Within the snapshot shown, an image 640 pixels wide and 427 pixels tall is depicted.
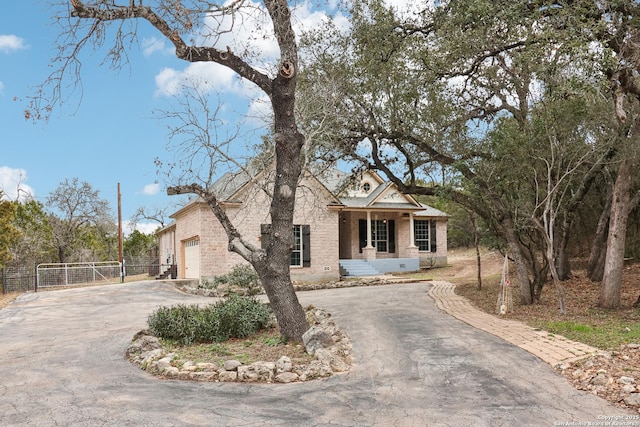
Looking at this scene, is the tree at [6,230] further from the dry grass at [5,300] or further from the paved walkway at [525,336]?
the paved walkway at [525,336]

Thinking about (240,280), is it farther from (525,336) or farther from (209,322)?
(525,336)

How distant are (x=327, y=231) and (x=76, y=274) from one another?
504 inches

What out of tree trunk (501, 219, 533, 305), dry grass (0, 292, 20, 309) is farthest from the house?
dry grass (0, 292, 20, 309)

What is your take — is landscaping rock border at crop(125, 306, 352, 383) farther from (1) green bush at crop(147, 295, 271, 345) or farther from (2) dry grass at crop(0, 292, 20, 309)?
(2) dry grass at crop(0, 292, 20, 309)

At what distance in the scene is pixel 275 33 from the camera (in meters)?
8.17

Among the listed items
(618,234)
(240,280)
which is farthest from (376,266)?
(618,234)

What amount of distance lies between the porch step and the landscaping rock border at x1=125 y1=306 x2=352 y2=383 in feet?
48.9

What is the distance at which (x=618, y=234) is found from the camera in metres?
11.1

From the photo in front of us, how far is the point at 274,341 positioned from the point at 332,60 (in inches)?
297

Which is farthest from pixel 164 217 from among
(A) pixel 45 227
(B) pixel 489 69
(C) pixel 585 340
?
(C) pixel 585 340

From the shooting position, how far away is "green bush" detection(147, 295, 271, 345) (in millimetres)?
8891

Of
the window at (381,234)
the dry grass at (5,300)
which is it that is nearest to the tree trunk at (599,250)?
the window at (381,234)

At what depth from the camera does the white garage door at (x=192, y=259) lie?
21062 millimetres

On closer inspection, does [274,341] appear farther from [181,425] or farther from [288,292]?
[181,425]
